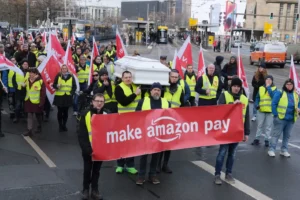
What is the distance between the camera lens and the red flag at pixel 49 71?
10.4 m

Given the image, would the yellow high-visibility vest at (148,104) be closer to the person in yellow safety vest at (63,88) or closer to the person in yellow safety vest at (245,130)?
the person in yellow safety vest at (245,130)

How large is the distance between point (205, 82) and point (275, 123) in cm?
172

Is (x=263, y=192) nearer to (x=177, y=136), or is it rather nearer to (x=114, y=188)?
(x=177, y=136)

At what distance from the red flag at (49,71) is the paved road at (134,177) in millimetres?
1399

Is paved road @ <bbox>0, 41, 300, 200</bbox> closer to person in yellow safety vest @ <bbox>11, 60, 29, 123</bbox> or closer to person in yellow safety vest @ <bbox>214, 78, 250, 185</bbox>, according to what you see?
person in yellow safety vest @ <bbox>214, 78, 250, 185</bbox>

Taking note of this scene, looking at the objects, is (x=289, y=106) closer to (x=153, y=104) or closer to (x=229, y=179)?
(x=229, y=179)

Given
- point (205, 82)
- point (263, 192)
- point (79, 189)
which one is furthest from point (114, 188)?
point (205, 82)

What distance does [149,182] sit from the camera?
6.80 m

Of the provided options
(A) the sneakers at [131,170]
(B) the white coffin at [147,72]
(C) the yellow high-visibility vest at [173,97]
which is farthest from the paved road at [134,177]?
(B) the white coffin at [147,72]

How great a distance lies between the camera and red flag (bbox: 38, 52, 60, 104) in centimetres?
1035

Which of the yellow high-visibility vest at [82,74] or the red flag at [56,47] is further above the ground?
the red flag at [56,47]

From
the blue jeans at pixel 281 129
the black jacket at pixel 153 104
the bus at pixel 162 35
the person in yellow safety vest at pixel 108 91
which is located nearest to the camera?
the black jacket at pixel 153 104

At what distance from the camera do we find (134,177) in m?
7.01

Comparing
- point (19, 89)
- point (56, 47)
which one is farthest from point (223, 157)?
point (56, 47)
